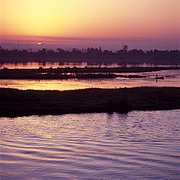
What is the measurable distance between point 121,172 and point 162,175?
120 cm

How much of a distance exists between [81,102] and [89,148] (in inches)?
638

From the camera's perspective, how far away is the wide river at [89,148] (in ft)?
35.7

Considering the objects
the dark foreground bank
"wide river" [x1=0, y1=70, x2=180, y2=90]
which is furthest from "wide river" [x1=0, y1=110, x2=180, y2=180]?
"wide river" [x1=0, y1=70, x2=180, y2=90]

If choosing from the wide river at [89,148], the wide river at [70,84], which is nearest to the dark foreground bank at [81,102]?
the wide river at [89,148]

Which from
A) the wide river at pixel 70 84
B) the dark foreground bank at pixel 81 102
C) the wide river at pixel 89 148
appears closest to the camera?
the wide river at pixel 89 148

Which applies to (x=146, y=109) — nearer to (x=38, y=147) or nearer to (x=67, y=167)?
(x=38, y=147)

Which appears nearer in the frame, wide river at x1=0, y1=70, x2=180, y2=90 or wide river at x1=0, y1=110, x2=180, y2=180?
wide river at x1=0, y1=110, x2=180, y2=180

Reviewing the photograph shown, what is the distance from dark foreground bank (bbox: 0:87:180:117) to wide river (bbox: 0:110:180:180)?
10.1 ft

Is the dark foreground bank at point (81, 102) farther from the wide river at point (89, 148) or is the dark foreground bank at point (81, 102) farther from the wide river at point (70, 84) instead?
the wide river at point (70, 84)

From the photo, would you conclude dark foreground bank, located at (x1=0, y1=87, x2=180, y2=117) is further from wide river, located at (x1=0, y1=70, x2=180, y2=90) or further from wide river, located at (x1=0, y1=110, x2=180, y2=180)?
wide river, located at (x1=0, y1=70, x2=180, y2=90)

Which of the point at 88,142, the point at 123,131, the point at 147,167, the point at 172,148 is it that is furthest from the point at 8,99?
the point at 147,167

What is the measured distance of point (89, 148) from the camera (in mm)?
14242

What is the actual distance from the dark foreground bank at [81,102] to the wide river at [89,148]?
3.07m

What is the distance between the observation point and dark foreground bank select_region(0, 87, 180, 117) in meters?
27.0
